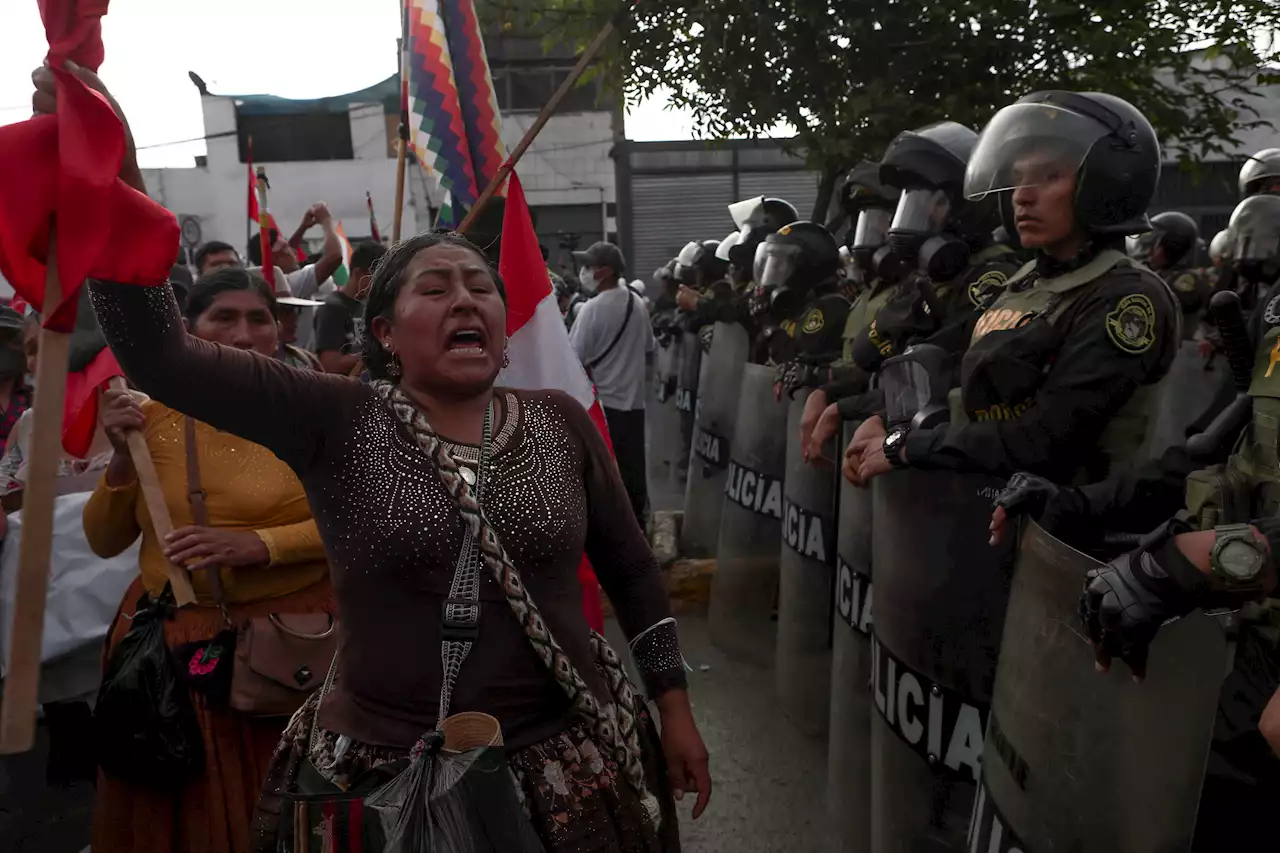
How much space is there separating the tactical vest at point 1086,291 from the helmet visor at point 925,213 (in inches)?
58.3

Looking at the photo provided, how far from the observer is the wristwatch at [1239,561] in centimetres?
187

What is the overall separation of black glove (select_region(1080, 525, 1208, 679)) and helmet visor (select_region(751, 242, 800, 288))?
5.01 m

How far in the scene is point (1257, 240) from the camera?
20.6ft

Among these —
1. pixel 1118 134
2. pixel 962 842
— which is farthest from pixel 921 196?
pixel 962 842

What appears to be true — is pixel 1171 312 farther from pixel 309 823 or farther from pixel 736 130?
pixel 736 130

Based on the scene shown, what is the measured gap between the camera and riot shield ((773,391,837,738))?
491cm

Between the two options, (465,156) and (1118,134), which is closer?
(1118,134)

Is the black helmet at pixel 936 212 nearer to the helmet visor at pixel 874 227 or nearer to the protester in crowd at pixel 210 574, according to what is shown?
the helmet visor at pixel 874 227

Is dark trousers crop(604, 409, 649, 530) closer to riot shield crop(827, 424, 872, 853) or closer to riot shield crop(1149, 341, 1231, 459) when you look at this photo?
riot shield crop(1149, 341, 1231, 459)

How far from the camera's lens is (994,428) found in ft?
9.95

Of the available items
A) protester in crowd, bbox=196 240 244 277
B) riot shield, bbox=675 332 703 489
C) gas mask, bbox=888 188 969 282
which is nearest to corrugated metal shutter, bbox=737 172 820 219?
riot shield, bbox=675 332 703 489

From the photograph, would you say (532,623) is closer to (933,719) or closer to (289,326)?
(933,719)

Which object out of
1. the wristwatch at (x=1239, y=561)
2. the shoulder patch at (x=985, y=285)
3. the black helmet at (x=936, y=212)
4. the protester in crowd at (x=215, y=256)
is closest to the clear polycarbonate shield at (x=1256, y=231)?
the black helmet at (x=936, y=212)

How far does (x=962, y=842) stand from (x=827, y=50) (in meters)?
7.61
